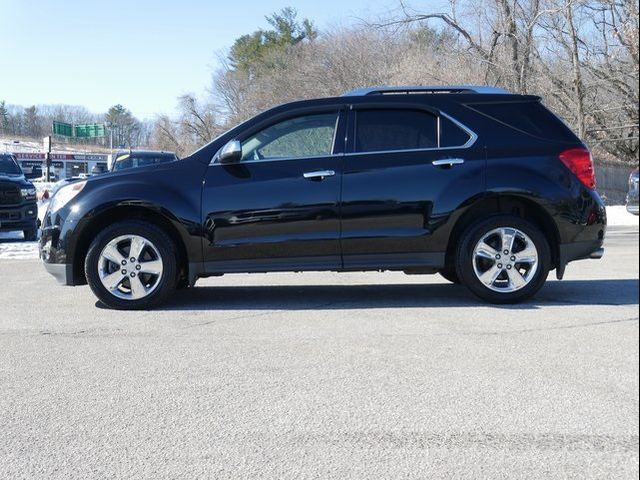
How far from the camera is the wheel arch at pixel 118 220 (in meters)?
6.19

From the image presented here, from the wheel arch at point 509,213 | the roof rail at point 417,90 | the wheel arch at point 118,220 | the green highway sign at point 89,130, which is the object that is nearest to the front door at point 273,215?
the wheel arch at point 118,220

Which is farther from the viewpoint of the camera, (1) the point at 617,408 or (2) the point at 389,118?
(2) the point at 389,118

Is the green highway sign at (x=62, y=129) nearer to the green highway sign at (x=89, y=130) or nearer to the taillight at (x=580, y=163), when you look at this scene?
the green highway sign at (x=89, y=130)

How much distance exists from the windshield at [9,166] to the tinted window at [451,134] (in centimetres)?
1154

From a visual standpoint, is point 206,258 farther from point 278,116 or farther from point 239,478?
point 239,478

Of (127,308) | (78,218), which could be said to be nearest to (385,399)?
(127,308)

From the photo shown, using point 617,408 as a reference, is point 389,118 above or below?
above

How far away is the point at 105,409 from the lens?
3.69 metres

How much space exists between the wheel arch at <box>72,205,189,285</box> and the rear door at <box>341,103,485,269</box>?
1476 millimetres

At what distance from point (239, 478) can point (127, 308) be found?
11.8 feet

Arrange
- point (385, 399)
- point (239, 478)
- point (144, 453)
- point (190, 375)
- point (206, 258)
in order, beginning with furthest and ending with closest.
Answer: point (206, 258)
point (190, 375)
point (385, 399)
point (144, 453)
point (239, 478)

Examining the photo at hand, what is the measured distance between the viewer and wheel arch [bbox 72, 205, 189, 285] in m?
6.19

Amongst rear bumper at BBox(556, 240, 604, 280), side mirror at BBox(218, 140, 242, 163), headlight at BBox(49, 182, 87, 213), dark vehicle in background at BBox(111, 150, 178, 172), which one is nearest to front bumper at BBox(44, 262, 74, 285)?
headlight at BBox(49, 182, 87, 213)

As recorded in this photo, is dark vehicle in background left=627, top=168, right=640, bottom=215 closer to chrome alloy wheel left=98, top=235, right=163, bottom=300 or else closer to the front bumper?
chrome alloy wheel left=98, top=235, right=163, bottom=300
